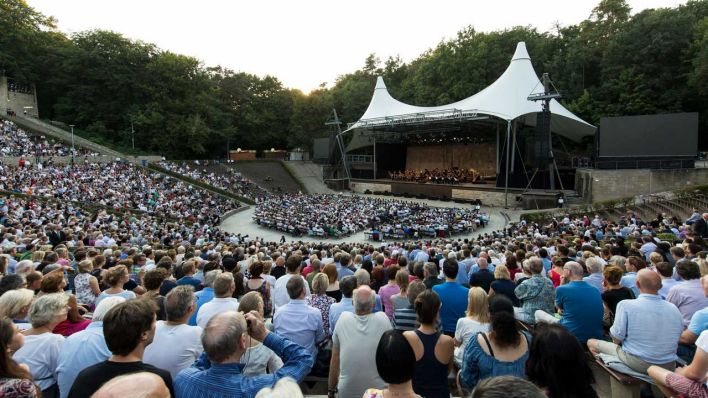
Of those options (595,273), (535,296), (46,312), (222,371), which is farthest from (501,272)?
(46,312)

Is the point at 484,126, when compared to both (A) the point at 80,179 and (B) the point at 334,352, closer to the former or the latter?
(A) the point at 80,179

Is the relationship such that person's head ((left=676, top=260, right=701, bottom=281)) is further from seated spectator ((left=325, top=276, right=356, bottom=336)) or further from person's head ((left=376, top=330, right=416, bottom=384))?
person's head ((left=376, top=330, right=416, bottom=384))

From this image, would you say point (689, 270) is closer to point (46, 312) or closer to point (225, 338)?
point (225, 338)

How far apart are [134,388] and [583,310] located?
392 cm

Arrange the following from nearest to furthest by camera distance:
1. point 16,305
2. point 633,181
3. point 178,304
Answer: point 178,304, point 16,305, point 633,181

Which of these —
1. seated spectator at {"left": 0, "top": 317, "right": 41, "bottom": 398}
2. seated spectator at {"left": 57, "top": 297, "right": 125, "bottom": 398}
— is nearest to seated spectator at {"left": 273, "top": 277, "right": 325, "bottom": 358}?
seated spectator at {"left": 57, "top": 297, "right": 125, "bottom": 398}

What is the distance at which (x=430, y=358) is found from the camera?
279 cm

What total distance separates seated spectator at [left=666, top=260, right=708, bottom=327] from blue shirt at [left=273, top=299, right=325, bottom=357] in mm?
3676

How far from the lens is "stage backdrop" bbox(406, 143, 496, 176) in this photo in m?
37.3

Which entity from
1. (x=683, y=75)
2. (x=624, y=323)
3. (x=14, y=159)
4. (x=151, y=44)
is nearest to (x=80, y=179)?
(x=14, y=159)

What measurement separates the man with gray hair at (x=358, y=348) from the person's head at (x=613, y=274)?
2.68 meters

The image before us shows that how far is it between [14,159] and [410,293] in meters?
33.7

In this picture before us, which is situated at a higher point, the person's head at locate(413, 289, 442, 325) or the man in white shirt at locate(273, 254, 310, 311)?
the person's head at locate(413, 289, 442, 325)

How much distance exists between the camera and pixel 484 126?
33.0 metres
